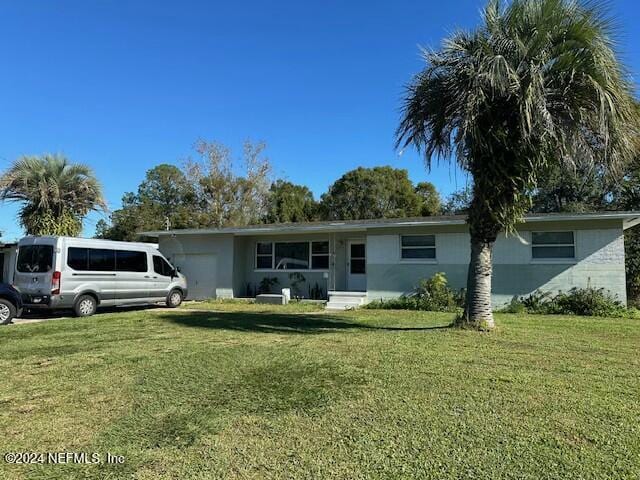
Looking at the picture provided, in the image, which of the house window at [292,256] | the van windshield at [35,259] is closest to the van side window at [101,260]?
the van windshield at [35,259]

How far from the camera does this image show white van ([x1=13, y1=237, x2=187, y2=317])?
42.8 feet

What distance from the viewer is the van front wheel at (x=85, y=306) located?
13562mm

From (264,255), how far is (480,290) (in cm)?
1220

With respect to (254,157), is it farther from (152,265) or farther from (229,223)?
(152,265)

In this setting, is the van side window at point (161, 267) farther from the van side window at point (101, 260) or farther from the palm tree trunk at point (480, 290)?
the palm tree trunk at point (480, 290)

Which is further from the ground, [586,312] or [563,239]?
[563,239]

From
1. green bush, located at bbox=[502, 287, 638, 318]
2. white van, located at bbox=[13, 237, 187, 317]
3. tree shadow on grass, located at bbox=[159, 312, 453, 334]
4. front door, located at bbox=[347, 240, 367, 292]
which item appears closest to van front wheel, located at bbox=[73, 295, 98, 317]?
white van, located at bbox=[13, 237, 187, 317]

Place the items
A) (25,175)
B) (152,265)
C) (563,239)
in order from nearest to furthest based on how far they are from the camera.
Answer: (563,239)
(152,265)
(25,175)

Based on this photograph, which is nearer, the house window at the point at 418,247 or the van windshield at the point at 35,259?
the van windshield at the point at 35,259

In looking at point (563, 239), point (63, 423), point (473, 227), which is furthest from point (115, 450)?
point (563, 239)

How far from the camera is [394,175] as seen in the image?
40750 mm

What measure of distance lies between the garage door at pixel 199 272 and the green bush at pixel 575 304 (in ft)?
37.3

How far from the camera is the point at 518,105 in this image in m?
8.77

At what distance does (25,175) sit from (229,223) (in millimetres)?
20982
